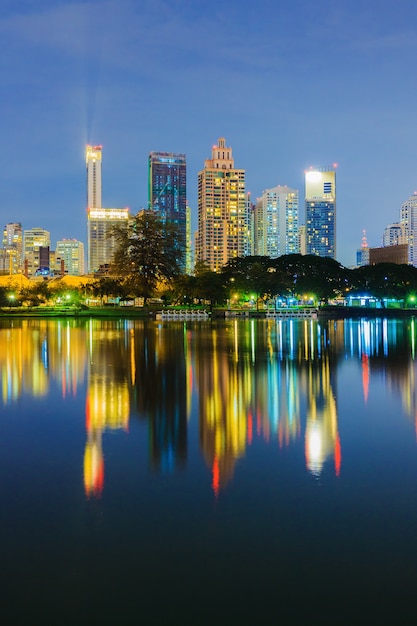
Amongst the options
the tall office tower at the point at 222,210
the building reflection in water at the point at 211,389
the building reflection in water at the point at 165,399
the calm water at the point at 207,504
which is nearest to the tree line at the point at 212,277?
the building reflection in water at the point at 211,389

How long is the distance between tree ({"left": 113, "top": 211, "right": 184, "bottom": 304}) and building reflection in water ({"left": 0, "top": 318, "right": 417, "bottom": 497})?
41.5 metres

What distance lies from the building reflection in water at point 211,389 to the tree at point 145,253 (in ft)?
136

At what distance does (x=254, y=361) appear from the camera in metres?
21.5

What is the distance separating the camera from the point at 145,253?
228ft

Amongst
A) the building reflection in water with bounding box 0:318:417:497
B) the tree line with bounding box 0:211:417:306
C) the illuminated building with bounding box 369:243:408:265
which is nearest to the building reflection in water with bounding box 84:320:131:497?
the building reflection in water with bounding box 0:318:417:497

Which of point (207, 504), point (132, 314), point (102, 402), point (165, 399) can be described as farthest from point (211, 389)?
point (132, 314)

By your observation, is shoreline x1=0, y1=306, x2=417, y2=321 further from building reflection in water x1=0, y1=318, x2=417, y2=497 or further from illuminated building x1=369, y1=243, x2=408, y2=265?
illuminated building x1=369, y1=243, x2=408, y2=265

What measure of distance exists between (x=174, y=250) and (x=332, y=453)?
64.5m

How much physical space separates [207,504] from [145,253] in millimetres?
63674

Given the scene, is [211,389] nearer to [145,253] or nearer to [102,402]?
[102,402]

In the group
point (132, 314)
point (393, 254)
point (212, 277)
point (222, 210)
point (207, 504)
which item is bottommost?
point (207, 504)

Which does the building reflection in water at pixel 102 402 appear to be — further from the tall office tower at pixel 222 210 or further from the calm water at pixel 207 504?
the tall office tower at pixel 222 210

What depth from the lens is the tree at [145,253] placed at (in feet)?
228

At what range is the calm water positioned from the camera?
4910mm
